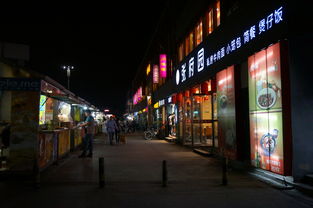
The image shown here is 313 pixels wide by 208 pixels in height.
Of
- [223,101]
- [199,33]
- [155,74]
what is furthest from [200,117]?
[155,74]

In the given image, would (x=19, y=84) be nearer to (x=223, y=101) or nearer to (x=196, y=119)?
(x=223, y=101)

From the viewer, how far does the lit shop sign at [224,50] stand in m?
8.66

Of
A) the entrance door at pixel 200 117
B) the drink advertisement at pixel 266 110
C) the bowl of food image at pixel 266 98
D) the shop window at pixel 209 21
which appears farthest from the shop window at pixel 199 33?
the bowl of food image at pixel 266 98

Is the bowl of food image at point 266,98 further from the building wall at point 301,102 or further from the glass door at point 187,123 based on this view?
the glass door at point 187,123

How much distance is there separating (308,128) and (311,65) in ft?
5.41

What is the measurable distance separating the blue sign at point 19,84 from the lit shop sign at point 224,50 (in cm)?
706

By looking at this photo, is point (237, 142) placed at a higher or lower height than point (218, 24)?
lower

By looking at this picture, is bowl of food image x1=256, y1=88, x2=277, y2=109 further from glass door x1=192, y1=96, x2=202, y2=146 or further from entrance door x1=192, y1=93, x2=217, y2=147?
glass door x1=192, y1=96, x2=202, y2=146

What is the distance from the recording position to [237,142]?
10953 millimetres

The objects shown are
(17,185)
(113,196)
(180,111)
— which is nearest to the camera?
(113,196)

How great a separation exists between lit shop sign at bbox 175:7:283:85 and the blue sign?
7057 millimetres

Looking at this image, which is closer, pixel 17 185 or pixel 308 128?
pixel 308 128

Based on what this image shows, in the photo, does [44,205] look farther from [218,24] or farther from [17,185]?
[218,24]

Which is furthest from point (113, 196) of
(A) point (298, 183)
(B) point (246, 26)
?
(B) point (246, 26)
